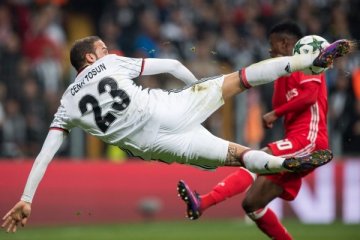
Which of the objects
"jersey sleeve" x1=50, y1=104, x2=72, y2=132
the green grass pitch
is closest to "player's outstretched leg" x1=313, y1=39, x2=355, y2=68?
"jersey sleeve" x1=50, y1=104, x2=72, y2=132

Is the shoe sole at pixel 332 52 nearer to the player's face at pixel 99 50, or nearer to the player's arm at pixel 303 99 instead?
the player's arm at pixel 303 99

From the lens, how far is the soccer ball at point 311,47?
9.41 meters

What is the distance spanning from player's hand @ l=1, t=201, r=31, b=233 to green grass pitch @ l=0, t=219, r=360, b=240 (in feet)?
14.4

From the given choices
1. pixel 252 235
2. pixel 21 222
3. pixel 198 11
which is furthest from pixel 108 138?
pixel 198 11

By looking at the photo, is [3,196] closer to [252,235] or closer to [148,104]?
[252,235]

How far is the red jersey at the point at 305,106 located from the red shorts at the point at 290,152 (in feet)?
0.11

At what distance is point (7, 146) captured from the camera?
53.7 ft

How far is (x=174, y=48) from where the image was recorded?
1764cm

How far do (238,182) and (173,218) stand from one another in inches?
253

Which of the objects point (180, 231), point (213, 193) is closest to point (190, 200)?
point (213, 193)

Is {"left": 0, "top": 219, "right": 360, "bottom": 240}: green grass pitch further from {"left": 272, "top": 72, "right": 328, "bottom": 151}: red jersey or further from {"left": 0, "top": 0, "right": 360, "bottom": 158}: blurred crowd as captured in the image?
{"left": 272, "top": 72, "right": 328, "bottom": 151}: red jersey

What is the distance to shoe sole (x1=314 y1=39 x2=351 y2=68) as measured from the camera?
919 cm

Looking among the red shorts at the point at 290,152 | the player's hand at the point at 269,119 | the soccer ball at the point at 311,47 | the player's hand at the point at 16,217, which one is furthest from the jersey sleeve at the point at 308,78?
the player's hand at the point at 16,217

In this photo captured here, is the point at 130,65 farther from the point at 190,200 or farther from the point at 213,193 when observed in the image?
the point at 213,193
